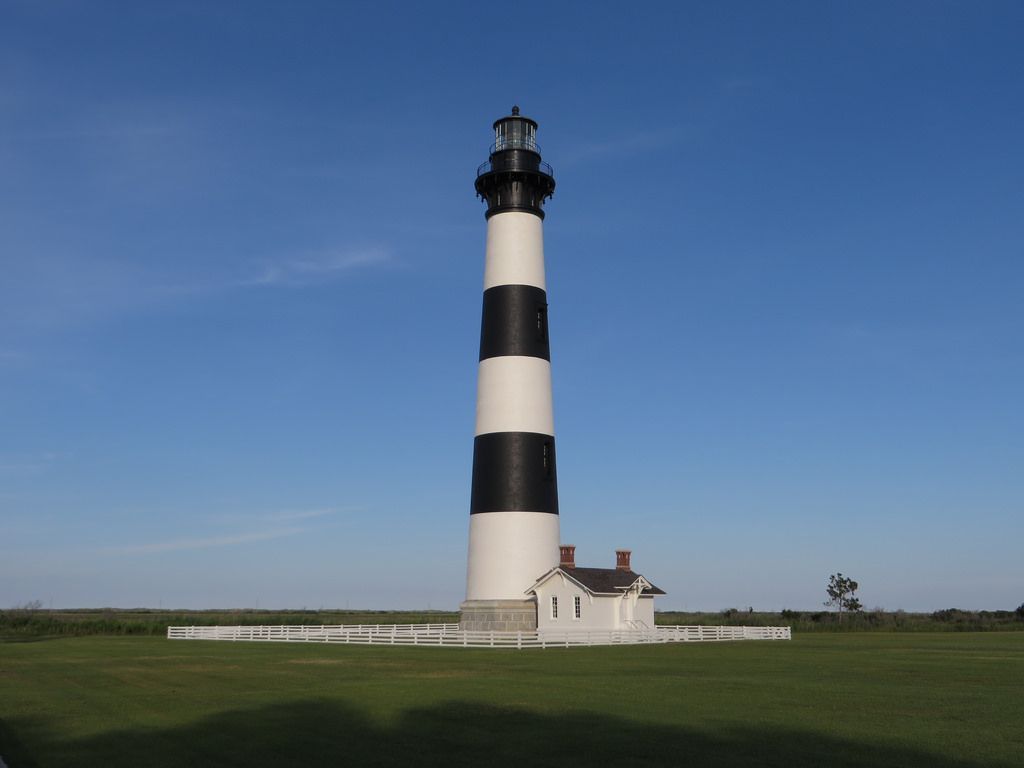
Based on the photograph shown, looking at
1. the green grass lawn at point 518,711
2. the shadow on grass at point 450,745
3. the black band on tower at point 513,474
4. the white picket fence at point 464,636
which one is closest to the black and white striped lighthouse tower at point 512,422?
the black band on tower at point 513,474

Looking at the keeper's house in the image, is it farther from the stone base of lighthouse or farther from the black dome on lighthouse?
the black dome on lighthouse

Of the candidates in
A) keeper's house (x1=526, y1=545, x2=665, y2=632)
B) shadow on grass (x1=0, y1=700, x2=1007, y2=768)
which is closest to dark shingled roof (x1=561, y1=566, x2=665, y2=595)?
keeper's house (x1=526, y1=545, x2=665, y2=632)

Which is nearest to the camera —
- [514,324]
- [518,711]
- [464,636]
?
[518,711]

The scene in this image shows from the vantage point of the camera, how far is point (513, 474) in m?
42.3

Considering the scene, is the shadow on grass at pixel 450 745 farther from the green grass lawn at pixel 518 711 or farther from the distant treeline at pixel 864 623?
the distant treeline at pixel 864 623

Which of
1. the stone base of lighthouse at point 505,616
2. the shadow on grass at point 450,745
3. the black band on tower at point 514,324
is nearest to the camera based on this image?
the shadow on grass at point 450,745

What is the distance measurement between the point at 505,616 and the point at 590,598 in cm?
392

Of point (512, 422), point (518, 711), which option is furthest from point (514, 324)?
point (518, 711)

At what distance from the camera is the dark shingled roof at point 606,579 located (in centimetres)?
4356

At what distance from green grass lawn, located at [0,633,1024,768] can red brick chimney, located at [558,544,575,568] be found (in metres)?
11.8

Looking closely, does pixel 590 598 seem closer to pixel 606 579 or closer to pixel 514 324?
pixel 606 579

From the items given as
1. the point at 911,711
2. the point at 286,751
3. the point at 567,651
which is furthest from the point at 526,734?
the point at 567,651

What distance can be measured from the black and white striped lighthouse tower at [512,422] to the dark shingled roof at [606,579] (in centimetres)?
136

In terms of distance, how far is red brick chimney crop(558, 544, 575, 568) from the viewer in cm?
4456
